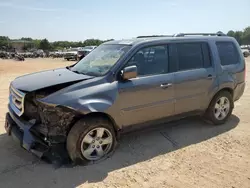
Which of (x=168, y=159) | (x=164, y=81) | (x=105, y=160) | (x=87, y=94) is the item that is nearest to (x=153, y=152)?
(x=168, y=159)

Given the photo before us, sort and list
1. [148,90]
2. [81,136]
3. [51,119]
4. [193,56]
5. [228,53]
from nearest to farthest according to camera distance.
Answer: [51,119], [81,136], [148,90], [193,56], [228,53]

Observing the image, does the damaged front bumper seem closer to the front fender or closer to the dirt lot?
the dirt lot

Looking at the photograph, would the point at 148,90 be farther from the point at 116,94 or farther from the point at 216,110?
the point at 216,110

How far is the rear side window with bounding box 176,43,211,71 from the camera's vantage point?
15.9ft

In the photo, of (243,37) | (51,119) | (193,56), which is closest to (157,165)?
(51,119)

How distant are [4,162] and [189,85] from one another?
3.31 meters

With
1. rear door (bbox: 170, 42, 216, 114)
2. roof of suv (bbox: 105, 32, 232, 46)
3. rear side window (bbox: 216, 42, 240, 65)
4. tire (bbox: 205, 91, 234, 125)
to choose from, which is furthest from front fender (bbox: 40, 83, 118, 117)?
rear side window (bbox: 216, 42, 240, 65)

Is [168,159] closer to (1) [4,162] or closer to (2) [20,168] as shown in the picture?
(2) [20,168]

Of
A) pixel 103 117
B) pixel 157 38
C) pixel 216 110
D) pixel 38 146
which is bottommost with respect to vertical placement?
pixel 38 146

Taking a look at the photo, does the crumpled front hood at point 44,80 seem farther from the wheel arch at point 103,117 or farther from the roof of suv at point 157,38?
the roof of suv at point 157,38

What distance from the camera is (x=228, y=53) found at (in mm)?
5652

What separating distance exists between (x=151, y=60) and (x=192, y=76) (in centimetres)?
93

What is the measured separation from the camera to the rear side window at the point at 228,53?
5492mm

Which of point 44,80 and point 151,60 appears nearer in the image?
point 44,80
